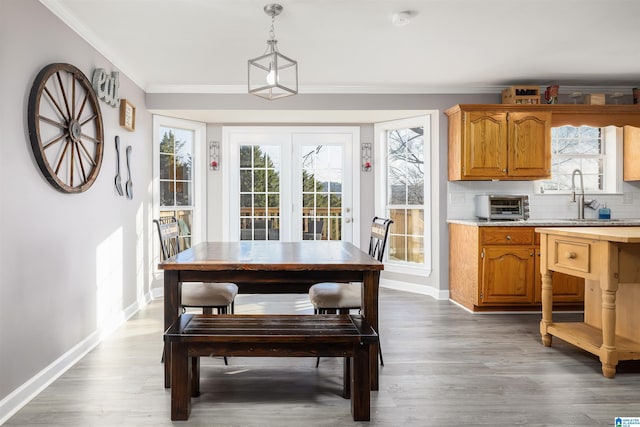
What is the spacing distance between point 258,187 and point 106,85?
2.42 meters

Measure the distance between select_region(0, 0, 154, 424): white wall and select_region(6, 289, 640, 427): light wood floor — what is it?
198 millimetres

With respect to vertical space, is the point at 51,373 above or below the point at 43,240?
below

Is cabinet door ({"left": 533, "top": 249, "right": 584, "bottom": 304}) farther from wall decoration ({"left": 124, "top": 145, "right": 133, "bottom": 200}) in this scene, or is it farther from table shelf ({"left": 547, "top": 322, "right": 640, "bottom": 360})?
wall decoration ({"left": 124, "top": 145, "right": 133, "bottom": 200})

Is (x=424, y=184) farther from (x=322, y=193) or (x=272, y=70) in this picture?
(x=272, y=70)

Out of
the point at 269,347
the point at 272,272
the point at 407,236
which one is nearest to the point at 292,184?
the point at 407,236

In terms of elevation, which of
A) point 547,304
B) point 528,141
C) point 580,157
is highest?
point 528,141

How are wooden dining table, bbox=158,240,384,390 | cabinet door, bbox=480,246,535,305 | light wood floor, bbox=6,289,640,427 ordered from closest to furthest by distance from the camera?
light wood floor, bbox=6,289,640,427
wooden dining table, bbox=158,240,384,390
cabinet door, bbox=480,246,535,305

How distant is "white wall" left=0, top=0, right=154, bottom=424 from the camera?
2.20 m

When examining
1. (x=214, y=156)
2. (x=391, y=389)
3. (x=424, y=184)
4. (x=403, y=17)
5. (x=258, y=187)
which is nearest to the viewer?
(x=391, y=389)

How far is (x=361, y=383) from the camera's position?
6.72 ft

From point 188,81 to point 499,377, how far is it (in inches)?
159

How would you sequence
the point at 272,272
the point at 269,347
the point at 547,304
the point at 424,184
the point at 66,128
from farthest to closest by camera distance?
1. the point at 424,184
2. the point at 547,304
3. the point at 66,128
4. the point at 272,272
5. the point at 269,347

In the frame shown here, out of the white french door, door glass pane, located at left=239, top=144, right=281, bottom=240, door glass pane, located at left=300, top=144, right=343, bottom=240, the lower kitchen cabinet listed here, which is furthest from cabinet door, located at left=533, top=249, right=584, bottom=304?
door glass pane, located at left=239, top=144, right=281, bottom=240

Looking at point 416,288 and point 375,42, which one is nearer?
point 375,42
